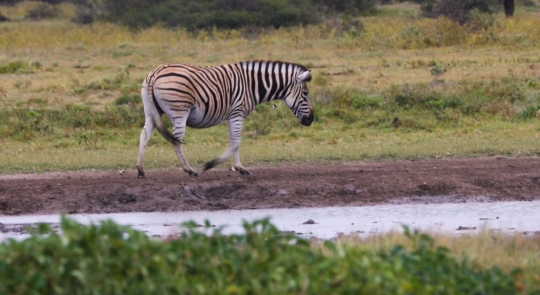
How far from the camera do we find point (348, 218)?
917cm

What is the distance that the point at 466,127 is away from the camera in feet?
45.6

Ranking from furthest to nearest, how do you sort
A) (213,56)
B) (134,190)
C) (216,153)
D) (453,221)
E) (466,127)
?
(213,56)
(466,127)
(216,153)
(134,190)
(453,221)

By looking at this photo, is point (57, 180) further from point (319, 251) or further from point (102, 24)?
point (102, 24)

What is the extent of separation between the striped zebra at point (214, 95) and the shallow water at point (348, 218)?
135 cm

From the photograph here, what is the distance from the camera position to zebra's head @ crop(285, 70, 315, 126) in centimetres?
1129

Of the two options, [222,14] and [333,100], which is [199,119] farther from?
[222,14]

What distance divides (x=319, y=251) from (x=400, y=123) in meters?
7.88

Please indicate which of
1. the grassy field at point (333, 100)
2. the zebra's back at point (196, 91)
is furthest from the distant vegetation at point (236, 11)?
the zebra's back at point (196, 91)

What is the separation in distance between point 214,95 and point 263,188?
4.44 feet

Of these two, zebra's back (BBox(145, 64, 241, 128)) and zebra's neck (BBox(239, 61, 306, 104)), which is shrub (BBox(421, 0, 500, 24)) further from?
zebra's back (BBox(145, 64, 241, 128))

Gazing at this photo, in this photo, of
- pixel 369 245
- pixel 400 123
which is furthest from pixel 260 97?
pixel 369 245

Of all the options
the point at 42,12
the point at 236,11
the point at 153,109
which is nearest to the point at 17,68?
the point at 153,109

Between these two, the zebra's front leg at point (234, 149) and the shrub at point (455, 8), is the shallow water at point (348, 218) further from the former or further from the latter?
the shrub at point (455, 8)

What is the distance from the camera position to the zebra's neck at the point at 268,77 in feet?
36.3
